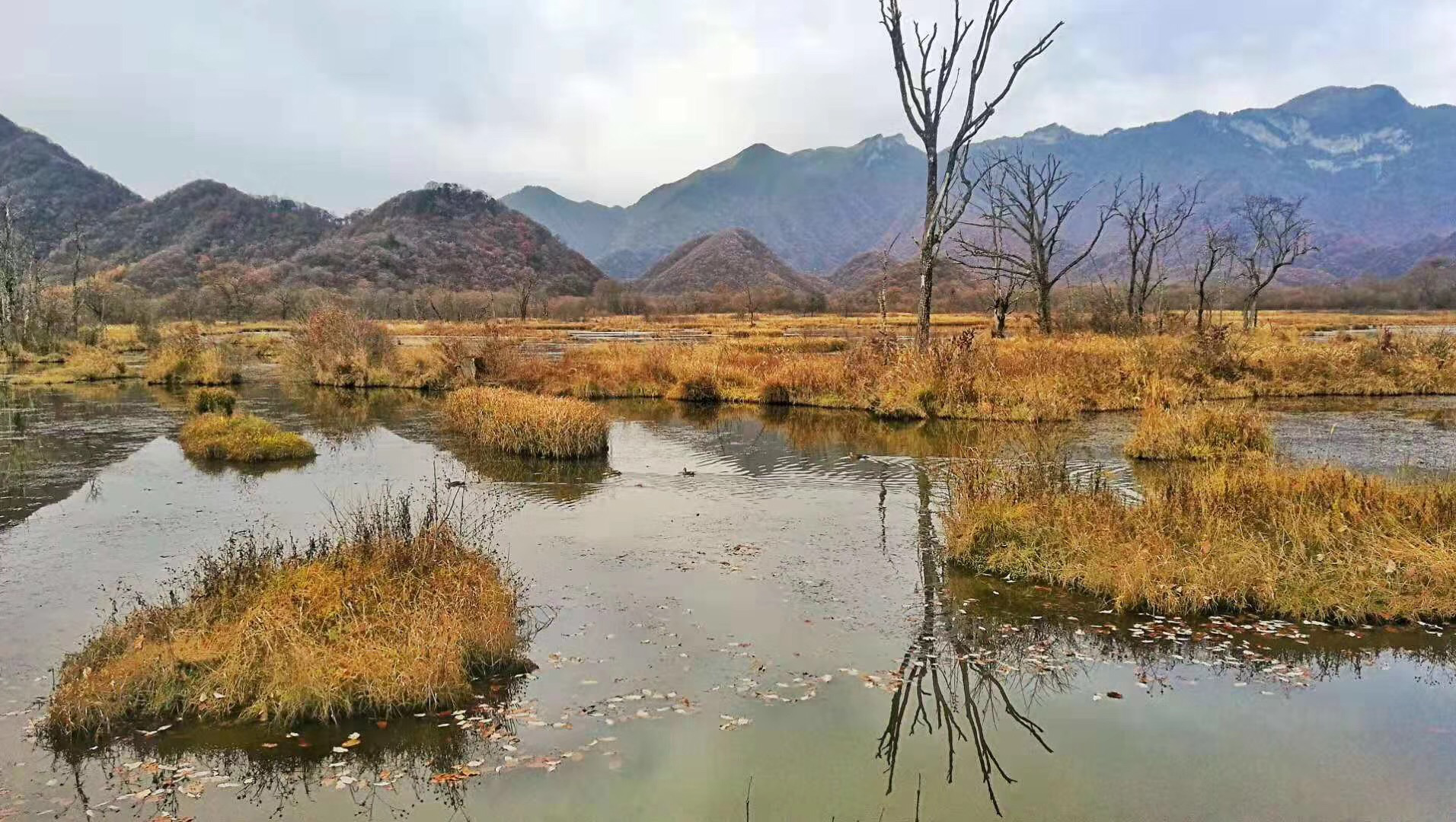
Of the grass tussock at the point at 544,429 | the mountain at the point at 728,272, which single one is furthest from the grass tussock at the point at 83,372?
the mountain at the point at 728,272

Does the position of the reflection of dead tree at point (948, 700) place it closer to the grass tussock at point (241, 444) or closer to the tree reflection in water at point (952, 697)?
the tree reflection in water at point (952, 697)

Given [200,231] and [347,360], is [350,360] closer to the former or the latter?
[347,360]

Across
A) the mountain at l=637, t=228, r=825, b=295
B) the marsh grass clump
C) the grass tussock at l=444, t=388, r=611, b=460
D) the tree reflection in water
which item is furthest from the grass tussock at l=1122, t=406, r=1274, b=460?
the mountain at l=637, t=228, r=825, b=295

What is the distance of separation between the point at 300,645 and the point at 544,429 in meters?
12.8

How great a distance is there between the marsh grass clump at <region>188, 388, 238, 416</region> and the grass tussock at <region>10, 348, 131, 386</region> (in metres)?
15.5

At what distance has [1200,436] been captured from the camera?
1809cm

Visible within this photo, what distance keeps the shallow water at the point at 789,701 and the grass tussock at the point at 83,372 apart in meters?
28.7

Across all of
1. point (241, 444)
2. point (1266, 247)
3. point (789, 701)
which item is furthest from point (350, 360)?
point (1266, 247)

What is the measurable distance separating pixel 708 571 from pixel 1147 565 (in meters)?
5.29

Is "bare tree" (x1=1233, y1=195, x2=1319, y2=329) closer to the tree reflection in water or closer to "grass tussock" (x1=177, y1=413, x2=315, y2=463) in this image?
the tree reflection in water

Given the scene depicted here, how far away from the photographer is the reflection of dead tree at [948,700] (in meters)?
6.78

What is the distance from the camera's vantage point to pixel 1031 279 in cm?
3809

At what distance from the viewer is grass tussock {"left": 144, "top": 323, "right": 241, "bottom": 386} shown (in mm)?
37188

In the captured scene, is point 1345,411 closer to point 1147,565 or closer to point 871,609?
point 1147,565
